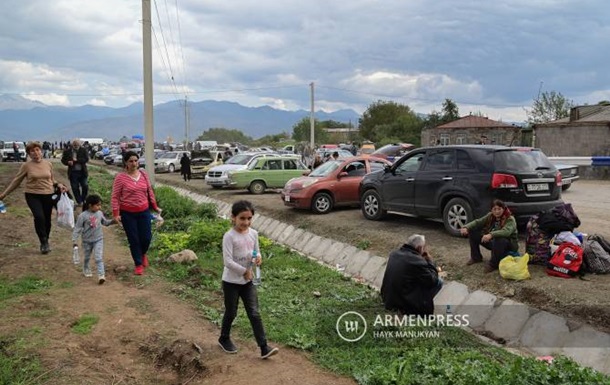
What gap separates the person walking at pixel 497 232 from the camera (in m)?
7.24

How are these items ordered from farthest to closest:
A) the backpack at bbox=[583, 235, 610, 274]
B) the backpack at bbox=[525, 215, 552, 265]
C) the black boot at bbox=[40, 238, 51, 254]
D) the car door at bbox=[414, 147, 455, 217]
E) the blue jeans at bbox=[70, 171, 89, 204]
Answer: the blue jeans at bbox=[70, 171, 89, 204] → the car door at bbox=[414, 147, 455, 217] → the black boot at bbox=[40, 238, 51, 254] → the backpack at bbox=[525, 215, 552, 265] → the backpack at bbox=[583, 235, 610, 274]

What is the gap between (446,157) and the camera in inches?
383

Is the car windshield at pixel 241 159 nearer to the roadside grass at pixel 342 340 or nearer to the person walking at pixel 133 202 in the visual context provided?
the roadside grass at pixel 342 340

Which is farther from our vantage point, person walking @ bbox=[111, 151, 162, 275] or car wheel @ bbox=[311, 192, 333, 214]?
car wheel @ bbox=[311, 192, 333, 214]

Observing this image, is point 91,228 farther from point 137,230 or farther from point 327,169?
point 327,169

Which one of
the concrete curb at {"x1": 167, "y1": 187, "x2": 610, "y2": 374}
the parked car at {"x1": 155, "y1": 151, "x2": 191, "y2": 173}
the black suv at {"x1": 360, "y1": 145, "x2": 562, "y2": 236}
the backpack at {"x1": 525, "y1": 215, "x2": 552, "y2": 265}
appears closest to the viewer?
the concrete curb at {"x1": 167, "y1": 187, "x2": 610, "y2": 374}

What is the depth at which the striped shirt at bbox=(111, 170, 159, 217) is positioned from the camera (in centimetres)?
704

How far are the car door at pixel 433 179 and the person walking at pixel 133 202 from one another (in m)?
5.37

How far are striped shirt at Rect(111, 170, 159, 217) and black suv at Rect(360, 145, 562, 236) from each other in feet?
18.2

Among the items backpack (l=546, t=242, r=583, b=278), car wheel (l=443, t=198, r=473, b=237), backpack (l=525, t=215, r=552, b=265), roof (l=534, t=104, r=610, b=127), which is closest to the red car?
car wheel (l=443, t=198, r=473, b=237)

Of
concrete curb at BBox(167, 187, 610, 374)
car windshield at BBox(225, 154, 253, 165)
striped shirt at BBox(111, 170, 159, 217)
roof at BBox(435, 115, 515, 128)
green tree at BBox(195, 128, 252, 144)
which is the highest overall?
green tree at BBox(195, 128, 252, 144)

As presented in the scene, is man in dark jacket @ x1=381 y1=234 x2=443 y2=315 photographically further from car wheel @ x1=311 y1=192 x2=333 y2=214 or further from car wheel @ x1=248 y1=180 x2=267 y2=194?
car wheel @ x1=248 y1=180 x2=267 y2=194

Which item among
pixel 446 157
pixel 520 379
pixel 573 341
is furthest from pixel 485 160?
pixel 520 379

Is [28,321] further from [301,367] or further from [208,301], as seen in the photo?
[301,367]
